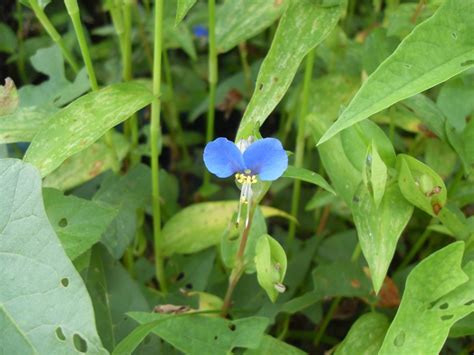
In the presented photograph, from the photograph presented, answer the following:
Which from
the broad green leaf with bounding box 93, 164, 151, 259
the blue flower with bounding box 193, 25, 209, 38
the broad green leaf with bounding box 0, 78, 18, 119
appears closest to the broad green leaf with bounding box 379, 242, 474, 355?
the broad green leaf with bounding box 93, 164, 151, 259

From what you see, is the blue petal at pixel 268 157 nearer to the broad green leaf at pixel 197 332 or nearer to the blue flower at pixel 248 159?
the blue flower at pixel 248 159

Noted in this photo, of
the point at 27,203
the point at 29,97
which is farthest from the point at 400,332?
the point at 29,97

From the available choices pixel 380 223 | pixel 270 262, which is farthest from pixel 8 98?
pixel 380 223

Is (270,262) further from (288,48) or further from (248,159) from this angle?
(288,48)

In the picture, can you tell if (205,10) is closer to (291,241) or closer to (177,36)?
(177,36)

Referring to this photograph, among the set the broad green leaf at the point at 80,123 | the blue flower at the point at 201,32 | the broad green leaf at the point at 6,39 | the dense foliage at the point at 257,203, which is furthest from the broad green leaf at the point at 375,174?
the broad green leaf at the point at 6,39

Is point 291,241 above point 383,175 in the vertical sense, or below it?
below
